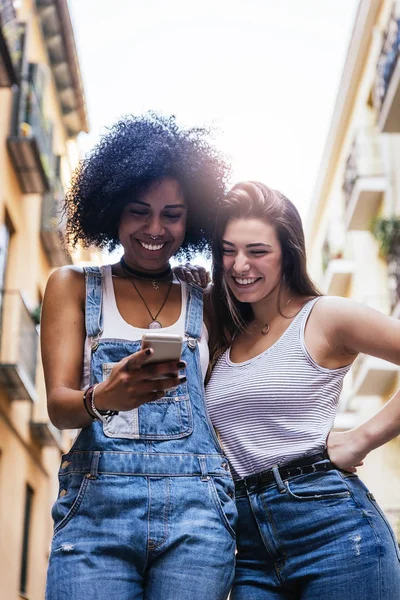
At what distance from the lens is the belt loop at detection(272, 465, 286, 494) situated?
10.7 ft

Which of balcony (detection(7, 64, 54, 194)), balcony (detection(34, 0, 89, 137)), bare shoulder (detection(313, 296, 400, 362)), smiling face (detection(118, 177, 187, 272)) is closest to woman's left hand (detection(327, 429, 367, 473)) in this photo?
bare shoulder (detection(313, 296, 400, 362))

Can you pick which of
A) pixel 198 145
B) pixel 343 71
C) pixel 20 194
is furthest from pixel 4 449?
pixel 343 71

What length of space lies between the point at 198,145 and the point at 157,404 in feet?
3.98

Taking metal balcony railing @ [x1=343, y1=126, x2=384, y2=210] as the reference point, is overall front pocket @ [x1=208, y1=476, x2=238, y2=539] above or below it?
above

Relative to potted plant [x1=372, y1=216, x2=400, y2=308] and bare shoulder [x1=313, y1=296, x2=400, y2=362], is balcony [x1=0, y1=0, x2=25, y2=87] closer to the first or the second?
potted plant [x1=372, y1=216, x2=400, y2=308]

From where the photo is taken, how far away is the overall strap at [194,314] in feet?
11.1

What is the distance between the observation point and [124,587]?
2811 millimetres

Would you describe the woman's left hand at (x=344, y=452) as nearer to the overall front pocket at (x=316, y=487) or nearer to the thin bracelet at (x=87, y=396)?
the overall front pocket at (x=316, y=487)

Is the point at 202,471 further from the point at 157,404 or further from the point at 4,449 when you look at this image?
the point at 4,449

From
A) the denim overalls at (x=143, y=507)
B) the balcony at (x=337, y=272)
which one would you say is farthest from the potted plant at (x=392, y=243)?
the denim overalls at (x=143, y=507)

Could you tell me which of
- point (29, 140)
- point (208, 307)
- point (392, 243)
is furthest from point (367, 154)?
point (208, 307)

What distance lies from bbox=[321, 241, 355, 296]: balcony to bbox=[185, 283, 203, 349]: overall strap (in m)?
20.5

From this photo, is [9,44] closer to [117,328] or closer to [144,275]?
[144,275]

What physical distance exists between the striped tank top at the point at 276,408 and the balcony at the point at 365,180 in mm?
17301
